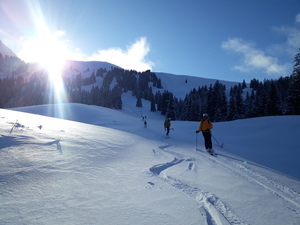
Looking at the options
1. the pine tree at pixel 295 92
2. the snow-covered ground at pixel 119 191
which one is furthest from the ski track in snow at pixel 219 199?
the pine tree at pixel 295 92

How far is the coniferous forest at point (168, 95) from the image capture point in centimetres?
3597

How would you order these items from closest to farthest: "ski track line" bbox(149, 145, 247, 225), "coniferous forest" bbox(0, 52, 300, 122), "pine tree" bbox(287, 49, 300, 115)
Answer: "ski track line" bbox(149, 145, 247, 225) → "pine tree" bbox(287, 49, 300, 115) → "coniferous forest" bbox(0, 52, 300, 122)

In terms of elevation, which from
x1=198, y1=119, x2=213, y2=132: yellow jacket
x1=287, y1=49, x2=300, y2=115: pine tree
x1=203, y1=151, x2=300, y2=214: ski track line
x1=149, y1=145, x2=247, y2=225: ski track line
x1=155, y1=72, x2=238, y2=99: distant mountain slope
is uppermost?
x1=155, y1=72, x2=238, y2=99: distant mountain slope

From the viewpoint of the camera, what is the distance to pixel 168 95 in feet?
289

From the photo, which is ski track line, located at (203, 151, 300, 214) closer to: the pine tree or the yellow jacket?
the yellow jacket

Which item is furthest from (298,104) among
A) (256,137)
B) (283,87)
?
(283,87)

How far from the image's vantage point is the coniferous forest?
3597 cm

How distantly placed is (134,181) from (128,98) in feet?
395

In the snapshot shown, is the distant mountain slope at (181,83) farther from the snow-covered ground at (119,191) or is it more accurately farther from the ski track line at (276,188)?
the snow-covered ground at (119,191)

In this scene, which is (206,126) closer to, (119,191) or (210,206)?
(210,206)

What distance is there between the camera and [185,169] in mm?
4750

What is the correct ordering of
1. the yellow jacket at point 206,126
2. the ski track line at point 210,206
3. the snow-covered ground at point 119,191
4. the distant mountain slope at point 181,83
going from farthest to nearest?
the distant mountain slope at point 181,83 → the yellow jacket at point 206,126 → the ski track line at point 210,206 → the snow-covered ground at point 119,191

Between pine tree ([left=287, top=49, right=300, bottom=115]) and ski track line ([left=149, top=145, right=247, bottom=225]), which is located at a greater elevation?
pine tree ([left=287, top=49, right=300, bottom=115])

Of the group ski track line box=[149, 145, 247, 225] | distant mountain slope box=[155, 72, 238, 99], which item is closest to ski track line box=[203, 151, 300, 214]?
ski track line box=[149, 145, 247, 225]
